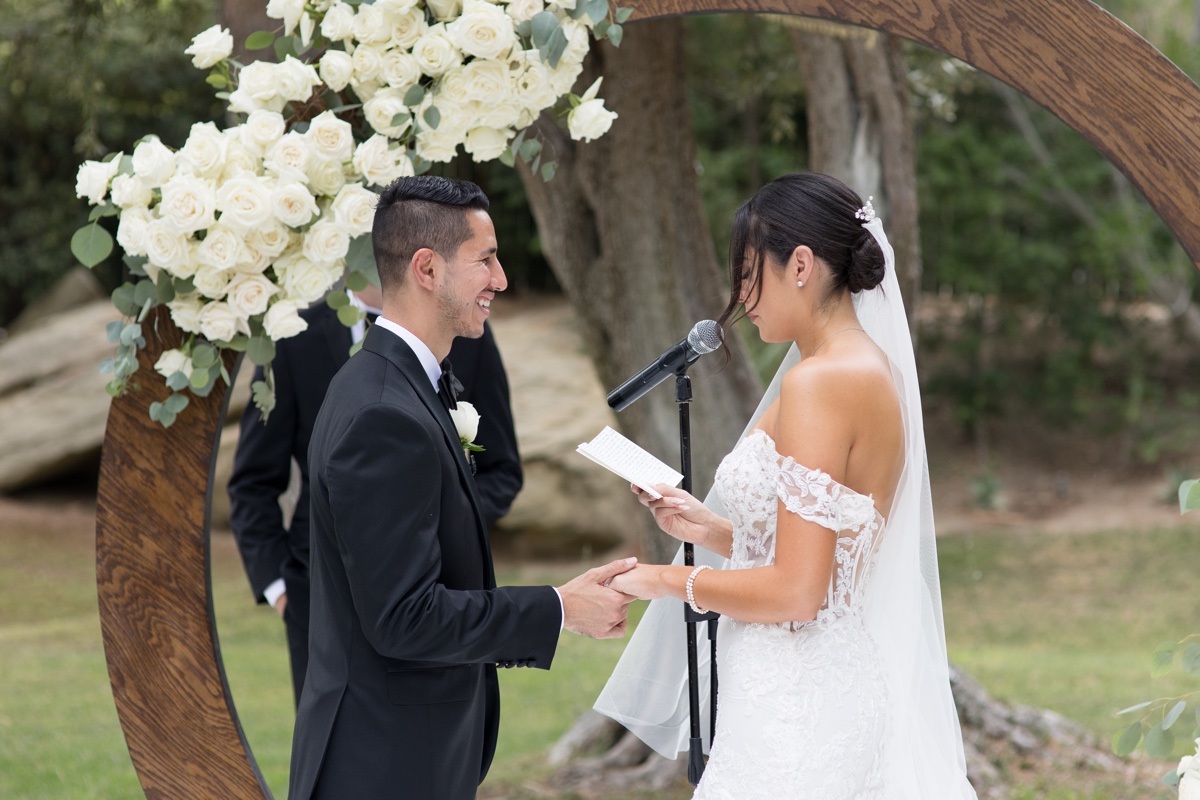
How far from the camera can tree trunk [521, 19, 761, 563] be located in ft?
17.6

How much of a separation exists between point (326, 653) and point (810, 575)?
3.35 feet

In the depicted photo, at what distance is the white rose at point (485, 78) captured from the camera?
9.75ft

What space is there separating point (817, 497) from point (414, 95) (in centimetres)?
142

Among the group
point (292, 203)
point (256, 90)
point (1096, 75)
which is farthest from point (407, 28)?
point (1096, 75)

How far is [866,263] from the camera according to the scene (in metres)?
2.66

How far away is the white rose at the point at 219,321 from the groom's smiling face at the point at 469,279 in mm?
756

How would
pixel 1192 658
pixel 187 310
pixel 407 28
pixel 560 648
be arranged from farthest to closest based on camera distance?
pixel 560 648
pixel 187 310
pixel 407 28
pixel 1192 658

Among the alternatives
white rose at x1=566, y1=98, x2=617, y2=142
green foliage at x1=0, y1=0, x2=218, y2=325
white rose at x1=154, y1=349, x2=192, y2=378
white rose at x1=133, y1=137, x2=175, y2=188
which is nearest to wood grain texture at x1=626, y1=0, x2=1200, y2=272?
white rose at x1=566, y1=98, x2=617, y2=142

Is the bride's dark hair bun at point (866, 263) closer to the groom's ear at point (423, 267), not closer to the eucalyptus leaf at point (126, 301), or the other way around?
the groom's ear at point (423, 267)

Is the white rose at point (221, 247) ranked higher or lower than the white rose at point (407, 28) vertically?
lower

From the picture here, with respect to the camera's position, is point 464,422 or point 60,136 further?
point 60,136

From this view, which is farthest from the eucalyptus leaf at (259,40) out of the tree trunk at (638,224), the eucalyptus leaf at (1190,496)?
the eucalyptus leaf at (1190,496)

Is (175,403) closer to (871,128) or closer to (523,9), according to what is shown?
(523,9)

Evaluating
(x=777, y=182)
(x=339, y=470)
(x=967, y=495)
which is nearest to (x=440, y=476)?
(x=339, y=470)
